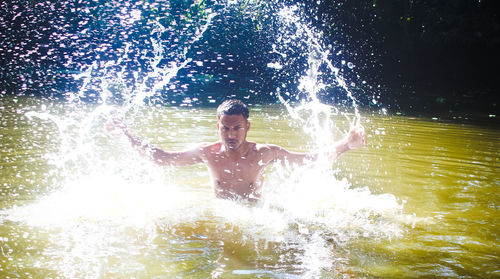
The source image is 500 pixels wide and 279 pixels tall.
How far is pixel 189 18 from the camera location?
1091 inches

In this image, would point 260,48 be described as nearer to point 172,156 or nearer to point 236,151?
point 172,156

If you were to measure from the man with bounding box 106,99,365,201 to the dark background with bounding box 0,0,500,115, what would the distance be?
403 inches

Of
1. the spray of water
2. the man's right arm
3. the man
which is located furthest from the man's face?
the spray of water

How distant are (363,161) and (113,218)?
4245 mm

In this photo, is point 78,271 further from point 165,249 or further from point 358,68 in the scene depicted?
point 358,68

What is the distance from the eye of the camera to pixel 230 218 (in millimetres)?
4020

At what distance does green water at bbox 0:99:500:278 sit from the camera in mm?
2924

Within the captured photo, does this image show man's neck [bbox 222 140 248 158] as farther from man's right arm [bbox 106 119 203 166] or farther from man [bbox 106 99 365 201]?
man's right arm [bbox 106 119 203 166]

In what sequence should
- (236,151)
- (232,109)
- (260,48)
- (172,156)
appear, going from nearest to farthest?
(232,109), (236,151), (172,156), (260,48)

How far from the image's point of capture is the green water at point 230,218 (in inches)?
115

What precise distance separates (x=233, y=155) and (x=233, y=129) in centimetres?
35

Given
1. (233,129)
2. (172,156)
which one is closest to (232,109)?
(233,129)

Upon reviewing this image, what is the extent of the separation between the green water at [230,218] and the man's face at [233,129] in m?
0.61

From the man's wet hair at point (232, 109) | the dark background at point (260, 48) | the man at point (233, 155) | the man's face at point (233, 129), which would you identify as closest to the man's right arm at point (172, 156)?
the man at point (233, 155)
